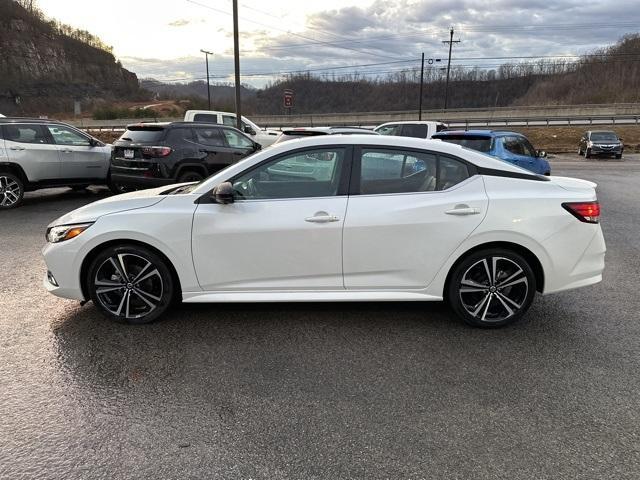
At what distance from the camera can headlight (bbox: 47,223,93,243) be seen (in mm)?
4137

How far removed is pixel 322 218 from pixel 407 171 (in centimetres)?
86

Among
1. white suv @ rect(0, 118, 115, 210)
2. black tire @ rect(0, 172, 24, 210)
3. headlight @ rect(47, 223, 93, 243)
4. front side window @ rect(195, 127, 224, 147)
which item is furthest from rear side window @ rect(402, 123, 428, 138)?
headlight @ rect(47, 223, 93, 243)

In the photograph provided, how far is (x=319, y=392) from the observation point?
3.23m

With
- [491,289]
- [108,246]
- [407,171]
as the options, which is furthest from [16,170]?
[491,289]

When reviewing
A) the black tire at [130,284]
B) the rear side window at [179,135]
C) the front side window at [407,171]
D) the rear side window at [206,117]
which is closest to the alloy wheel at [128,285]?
the black tire at [130,284]

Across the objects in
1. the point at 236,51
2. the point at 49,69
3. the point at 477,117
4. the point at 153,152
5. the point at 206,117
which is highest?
the point at 49,69

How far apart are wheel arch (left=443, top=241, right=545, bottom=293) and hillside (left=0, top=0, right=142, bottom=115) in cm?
10913

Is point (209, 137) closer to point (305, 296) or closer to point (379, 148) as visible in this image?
point (379, 148)

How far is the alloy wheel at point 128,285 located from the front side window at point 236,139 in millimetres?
7091

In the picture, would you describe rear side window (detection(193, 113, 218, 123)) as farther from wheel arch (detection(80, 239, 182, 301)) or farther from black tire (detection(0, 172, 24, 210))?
wheel arch (detection(80, 239, 182, 301))

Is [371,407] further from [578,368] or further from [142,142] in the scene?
[142,142]

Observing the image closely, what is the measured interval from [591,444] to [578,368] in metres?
0.94

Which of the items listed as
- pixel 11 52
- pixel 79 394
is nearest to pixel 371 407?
pixel 79 394

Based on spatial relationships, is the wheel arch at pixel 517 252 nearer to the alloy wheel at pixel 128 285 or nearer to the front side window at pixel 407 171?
the front side window at pixel 407 171
